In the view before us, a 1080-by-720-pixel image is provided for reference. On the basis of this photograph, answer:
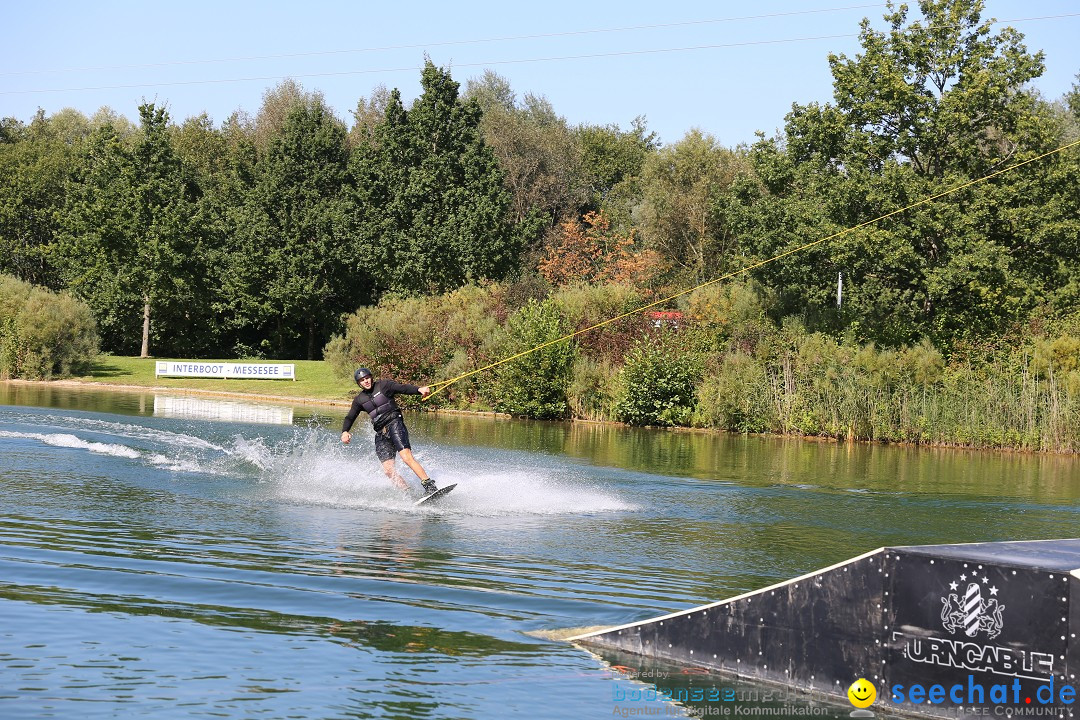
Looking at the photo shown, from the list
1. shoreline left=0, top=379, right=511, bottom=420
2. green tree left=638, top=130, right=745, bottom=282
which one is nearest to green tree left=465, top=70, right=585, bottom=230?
green tree left=638, top=130, right=745, bottom=282

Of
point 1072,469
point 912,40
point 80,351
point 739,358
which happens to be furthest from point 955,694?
point 80,351

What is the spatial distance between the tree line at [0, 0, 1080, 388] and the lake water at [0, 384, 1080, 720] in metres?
13.2

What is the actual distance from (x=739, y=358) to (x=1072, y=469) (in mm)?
10769

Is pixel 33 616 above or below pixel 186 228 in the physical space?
below

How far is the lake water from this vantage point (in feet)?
24.7

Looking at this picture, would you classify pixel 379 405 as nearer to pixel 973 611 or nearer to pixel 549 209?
pixel 973 611

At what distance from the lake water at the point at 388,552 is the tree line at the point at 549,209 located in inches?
520

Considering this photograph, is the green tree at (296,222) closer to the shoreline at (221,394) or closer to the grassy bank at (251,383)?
the grassy bank at (251,383)

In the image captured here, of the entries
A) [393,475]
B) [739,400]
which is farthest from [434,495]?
[739,400]

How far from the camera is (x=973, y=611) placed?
21.7 feet

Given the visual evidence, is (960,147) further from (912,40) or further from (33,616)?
(33,616)

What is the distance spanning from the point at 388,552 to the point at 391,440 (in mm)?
3956

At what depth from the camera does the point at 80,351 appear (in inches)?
1800

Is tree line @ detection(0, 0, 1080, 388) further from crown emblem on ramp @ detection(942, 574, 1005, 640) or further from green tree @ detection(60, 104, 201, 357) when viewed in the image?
crown emblem on ramp @ detection(942, 574, 1005, 640)
